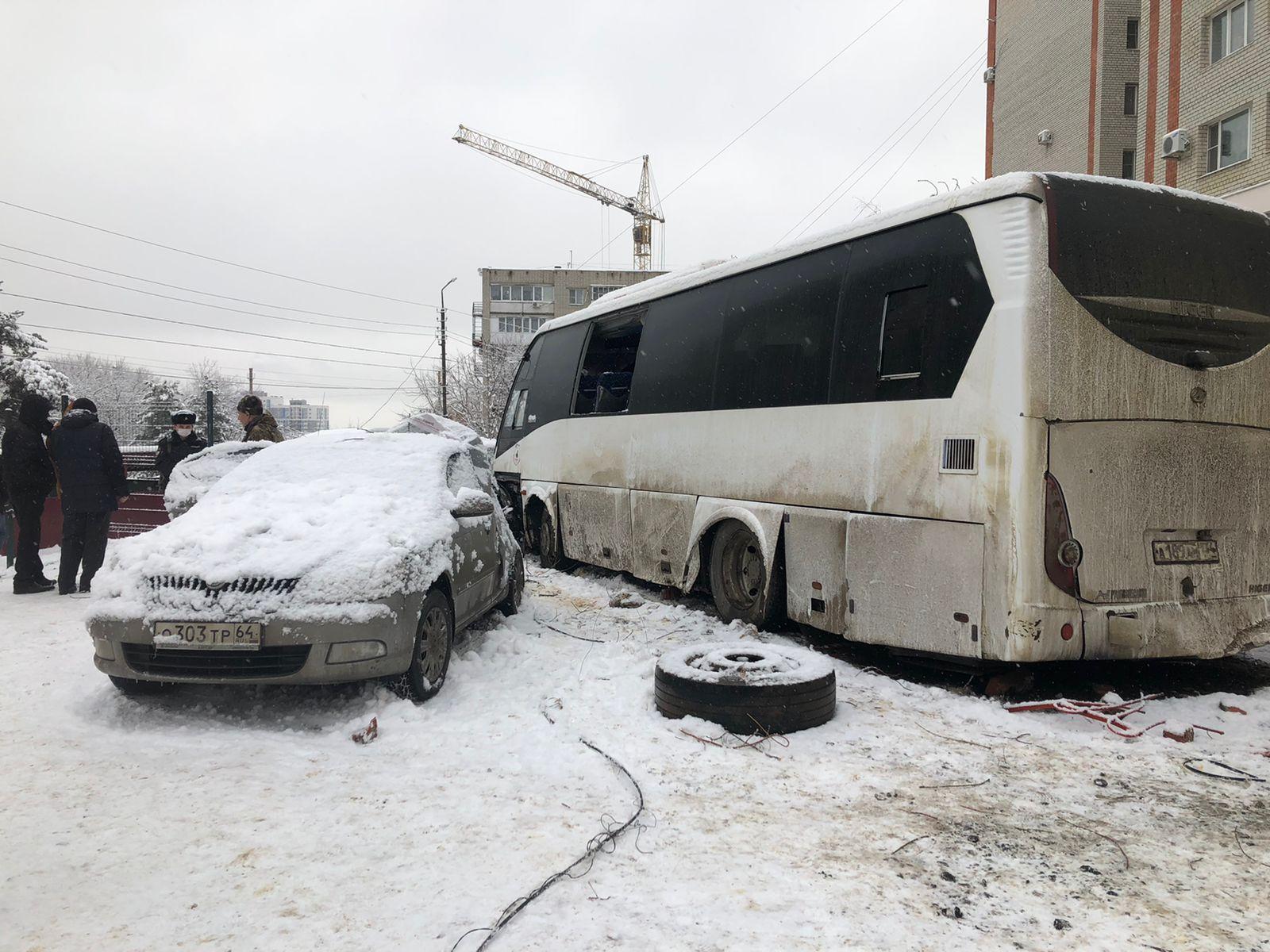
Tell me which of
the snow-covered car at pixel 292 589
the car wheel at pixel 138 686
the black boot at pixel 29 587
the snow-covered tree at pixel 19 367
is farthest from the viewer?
the snow-covered tree at pixel 19 367

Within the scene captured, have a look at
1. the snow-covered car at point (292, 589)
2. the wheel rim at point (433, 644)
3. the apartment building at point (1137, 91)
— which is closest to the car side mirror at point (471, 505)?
the snow-covered car at point (292, 589)

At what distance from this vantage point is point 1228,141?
20734mm

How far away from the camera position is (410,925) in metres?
2.65

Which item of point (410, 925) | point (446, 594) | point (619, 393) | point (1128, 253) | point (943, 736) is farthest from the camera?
point (619, 393)

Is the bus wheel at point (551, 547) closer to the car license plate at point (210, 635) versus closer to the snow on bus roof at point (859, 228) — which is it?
the snow on bus roof at point (859, 228)

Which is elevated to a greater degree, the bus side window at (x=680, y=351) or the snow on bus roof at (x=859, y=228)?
the snow on bus roof at (x=859, y=228)

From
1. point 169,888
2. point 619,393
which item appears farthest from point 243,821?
point 619,393

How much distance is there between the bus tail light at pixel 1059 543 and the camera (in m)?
4.61

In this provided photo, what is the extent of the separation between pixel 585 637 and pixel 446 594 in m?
1.77

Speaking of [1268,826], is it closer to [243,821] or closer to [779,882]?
[779,882]

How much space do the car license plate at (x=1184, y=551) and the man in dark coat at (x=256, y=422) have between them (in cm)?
799

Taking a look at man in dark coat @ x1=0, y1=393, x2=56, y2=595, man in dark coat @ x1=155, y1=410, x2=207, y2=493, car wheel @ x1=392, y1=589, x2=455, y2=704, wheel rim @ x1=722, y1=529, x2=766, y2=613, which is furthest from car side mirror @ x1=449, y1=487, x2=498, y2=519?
man in dark coat @ x1=0, y1=393, x2=56, y2=595

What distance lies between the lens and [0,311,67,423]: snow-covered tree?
26.0 meters

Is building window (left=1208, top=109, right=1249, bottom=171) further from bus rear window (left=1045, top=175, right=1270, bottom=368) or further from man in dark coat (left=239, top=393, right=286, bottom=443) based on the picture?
man in dark coat (left=239, top=393, right=286, bottom=443)
